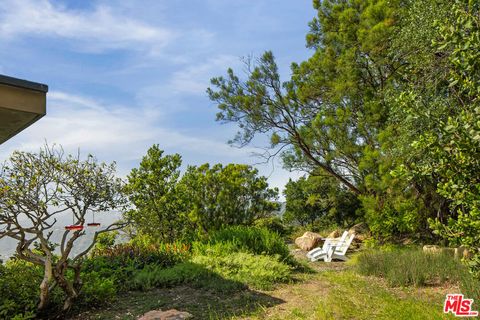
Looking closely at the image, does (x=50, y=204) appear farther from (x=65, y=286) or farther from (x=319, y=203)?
(x=319, y=203)

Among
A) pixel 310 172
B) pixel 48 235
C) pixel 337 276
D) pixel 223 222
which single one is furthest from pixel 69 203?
pixel 310 172

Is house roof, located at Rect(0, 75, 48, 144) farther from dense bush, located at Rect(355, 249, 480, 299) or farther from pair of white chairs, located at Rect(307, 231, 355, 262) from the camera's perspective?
pair of white chairs, located at Rect(307, 231, 355, 262)

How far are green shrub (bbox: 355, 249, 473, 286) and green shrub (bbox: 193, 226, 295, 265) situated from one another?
1.91 m

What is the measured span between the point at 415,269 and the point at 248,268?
323 cm

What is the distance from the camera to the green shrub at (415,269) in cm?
740

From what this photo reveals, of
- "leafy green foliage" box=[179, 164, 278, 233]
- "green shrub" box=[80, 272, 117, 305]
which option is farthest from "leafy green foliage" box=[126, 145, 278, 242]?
"green shrub" box=[80, 272, 117, 305]

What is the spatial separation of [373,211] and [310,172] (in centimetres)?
445

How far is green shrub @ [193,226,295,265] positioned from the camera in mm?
9555

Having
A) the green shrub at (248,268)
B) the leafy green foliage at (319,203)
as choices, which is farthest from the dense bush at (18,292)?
the leafy green foliage at (319,203)

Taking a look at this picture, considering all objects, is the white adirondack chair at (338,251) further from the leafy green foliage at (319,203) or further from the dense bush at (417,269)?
the leafy green foliage at (319,203)

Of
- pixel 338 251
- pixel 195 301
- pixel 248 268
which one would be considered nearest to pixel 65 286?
pixel 195 301

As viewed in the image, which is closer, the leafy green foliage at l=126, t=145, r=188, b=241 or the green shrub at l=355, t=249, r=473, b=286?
the green shrub at l=355, t=249, r=473, b=286

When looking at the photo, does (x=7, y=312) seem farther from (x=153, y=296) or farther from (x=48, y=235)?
(x=153, y=296)

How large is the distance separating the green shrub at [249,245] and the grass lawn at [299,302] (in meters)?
1.96
